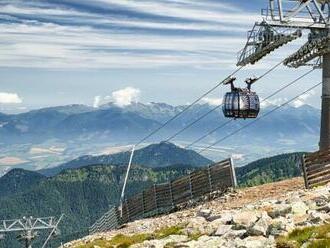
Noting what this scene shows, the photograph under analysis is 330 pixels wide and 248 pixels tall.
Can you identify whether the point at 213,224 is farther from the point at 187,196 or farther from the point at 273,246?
the point at 187,196

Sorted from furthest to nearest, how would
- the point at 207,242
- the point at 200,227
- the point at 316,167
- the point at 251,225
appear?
the point at 316,167
the point at 200,227
the point at 207,242
the point at 251,225

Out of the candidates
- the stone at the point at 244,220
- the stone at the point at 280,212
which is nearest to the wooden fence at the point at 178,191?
the stone at the point at 280,212

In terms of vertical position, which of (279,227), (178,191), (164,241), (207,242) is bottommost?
(178,191)

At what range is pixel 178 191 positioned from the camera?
42.8 meters

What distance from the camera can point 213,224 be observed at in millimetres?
21266

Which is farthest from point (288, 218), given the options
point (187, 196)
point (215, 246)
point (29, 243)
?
point (29, 243)

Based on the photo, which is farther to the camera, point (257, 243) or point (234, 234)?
point (234, 234)

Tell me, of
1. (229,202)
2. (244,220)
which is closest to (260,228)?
(244,220)

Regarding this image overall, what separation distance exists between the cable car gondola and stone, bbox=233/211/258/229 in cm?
2296

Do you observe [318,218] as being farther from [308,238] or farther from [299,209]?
[299,209]

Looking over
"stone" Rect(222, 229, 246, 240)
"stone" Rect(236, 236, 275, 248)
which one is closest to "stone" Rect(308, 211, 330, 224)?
"stone" Rect(236, 236, 275, 248)

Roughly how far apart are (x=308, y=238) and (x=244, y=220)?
412 centimetres

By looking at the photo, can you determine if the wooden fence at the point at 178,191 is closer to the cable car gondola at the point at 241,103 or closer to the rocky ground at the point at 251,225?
the cable car gondola at the point at 241,103

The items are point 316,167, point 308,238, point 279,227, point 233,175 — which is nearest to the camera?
point 308,238
